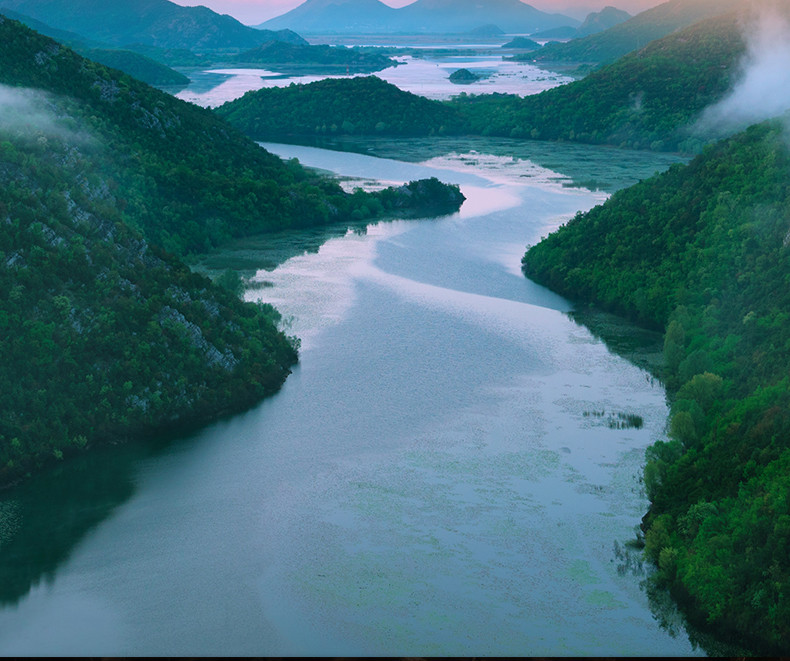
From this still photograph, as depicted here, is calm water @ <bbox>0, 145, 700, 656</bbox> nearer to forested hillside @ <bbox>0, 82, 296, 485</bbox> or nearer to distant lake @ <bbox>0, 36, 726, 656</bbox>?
distant lake @ <bbox>0, 36, 726, 656</bbox>

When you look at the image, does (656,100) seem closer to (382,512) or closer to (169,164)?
(169,164)

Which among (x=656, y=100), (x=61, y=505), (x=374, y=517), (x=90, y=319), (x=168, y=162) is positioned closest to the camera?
(x=374, y=517)

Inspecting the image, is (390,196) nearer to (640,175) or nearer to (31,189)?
(640,175)

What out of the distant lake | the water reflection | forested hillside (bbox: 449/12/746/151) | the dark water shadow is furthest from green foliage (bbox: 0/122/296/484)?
forested hillside (bbox: 449/12/746/151)

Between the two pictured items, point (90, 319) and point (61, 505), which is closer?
point (61, 505)

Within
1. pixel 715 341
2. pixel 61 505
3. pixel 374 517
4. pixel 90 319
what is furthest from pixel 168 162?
pixel 374 517

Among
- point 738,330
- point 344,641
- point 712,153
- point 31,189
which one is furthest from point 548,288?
point 344,641

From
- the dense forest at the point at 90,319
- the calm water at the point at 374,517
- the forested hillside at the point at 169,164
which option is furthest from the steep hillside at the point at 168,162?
the calm water at the point at 374,517
